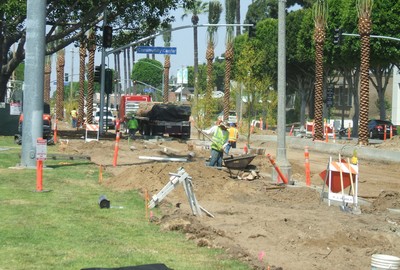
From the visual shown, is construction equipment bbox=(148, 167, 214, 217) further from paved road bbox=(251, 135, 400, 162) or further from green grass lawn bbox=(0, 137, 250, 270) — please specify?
paved road bbox=(251, 135, 400, 162)

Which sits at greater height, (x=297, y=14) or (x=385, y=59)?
(x=297, y=14)

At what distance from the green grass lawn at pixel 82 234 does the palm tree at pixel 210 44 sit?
38.0 metres

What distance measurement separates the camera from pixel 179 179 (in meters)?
15.6

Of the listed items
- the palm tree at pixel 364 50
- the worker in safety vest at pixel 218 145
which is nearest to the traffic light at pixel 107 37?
the worker in safety vest at pixel 218 145

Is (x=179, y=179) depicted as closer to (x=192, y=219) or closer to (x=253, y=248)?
(x=192, y=219)

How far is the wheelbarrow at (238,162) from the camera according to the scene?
81.5 ft

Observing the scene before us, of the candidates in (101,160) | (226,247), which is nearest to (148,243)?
(226,247)

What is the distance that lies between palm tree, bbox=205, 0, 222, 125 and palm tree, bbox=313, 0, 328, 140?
7715 millimetres

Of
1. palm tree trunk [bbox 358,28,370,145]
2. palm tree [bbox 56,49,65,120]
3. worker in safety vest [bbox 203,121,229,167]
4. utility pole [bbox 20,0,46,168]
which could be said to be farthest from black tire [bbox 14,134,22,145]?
palm tree [bbox 56,49,65,120]

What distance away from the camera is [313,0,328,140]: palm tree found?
55469 millimetres

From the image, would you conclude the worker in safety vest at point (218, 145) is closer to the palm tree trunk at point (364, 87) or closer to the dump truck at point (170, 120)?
the palm tree trunk at point (364, 87)

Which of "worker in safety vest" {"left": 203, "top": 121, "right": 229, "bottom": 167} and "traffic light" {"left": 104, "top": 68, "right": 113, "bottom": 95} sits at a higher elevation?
"traffic light" {"left": 104, "top": 68, "right": 113, "bottom": 95}

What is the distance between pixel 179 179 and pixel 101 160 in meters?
15.6

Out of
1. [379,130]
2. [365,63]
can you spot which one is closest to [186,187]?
[365,63]
